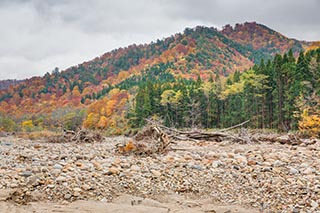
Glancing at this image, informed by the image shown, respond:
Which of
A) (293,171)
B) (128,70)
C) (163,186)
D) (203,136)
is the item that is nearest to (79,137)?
(203,136)

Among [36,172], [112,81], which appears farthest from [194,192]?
[112,81]

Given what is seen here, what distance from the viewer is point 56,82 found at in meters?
114

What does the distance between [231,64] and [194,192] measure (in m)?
119

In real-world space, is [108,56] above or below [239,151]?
above

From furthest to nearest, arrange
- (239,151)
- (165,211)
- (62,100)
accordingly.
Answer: (62,100) < (239,151) < (165,211)

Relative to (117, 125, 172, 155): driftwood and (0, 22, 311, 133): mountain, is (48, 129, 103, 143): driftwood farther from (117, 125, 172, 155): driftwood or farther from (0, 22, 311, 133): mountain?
(0, 22, 311, 133): mountain

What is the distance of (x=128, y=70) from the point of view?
123 m

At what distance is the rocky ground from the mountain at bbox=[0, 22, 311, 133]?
61579 millimetres

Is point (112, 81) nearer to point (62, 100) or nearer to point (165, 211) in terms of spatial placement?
point (62, 100)

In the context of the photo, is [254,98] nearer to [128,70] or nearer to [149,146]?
[149,146]

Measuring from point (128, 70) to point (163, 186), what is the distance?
119 metres

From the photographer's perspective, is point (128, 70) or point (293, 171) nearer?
point (293, 171)

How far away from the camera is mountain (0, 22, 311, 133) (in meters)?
89.9

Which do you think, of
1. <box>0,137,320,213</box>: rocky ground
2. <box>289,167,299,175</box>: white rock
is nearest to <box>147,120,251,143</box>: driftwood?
<box>0,137,320,213</box>: rocky ground
